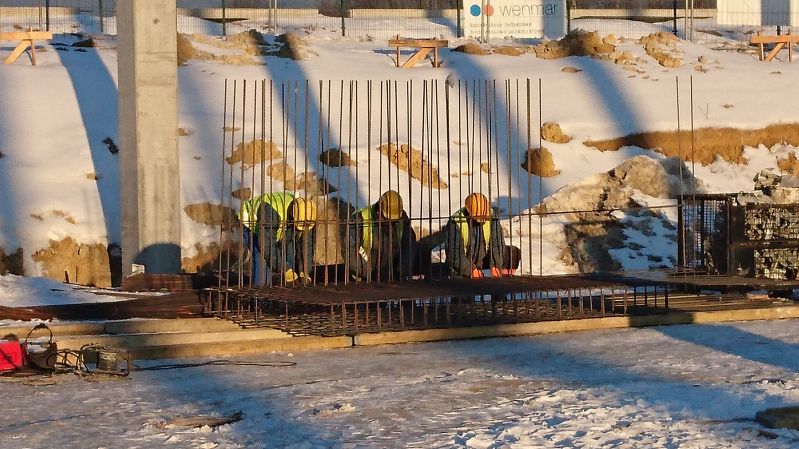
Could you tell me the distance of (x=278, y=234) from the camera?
45.2 feet

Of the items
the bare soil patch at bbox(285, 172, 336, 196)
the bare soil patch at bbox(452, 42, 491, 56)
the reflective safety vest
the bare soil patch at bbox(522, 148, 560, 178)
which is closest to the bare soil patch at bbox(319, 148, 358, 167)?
the bare soil patch at bbox(285, 172, 336, 196)

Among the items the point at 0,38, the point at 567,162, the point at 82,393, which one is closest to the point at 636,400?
the point at 82,393

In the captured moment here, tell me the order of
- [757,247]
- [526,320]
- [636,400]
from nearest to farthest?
[636,400], [526,320], [757,247]

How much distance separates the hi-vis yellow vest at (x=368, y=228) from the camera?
13.8 m

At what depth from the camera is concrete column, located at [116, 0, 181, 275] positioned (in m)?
16.6

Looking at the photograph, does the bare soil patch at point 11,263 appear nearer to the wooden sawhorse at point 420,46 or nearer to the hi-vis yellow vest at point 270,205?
the hi-vis yellow vest at point 270,205

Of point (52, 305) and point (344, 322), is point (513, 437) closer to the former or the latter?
point (344, 322)

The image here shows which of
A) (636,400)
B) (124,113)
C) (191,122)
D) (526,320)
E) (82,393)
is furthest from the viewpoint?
(191,122)

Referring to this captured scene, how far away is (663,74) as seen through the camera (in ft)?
88.2

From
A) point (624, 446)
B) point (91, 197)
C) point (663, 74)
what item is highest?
point (663, 74)

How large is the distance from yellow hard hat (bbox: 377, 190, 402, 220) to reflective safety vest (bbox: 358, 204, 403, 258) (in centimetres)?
11

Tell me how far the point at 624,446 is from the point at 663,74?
20.9 metres

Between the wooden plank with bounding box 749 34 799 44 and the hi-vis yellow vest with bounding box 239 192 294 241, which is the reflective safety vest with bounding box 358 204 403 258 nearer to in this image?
the hi-vis yellow vest with bounding box 239 192 294 241

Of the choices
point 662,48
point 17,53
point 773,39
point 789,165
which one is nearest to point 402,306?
point 789,165
